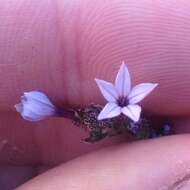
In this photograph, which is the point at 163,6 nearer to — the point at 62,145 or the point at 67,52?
the point at 67,52

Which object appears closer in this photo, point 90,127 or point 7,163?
point 90,127

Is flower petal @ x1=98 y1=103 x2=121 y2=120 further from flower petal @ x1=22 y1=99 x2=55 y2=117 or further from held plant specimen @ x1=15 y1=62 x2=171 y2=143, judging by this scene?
flower petal @ x1=22 y1=99 x2=55 y2=117

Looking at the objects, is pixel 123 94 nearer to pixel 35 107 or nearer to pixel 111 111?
pixel 111 111

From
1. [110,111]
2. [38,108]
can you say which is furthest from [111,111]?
[38,108]

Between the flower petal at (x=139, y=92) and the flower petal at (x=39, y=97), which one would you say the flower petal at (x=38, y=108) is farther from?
the flower petal at (x=139, y=92)

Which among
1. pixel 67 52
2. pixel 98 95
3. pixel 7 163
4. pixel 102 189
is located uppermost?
pixel 67 52

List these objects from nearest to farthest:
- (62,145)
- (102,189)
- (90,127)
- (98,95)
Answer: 1. (102,189)
2. (90,127)
3. (98,95)
4. (62,145)

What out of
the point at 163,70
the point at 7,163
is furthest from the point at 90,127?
the point at 7,163

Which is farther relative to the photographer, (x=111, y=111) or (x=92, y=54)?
(x=92, y=54)
